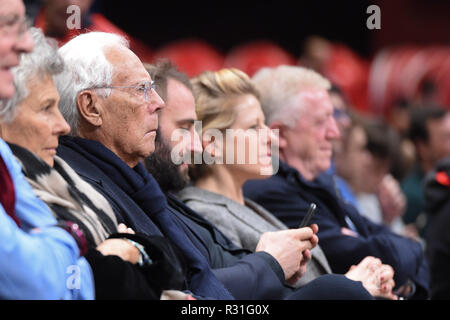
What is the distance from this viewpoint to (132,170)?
254 centimetres

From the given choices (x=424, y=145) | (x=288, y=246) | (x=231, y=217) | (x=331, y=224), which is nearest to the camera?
(x=288, y=246)

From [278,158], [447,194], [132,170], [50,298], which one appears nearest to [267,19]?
[447,194]

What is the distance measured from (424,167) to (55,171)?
14.4 ft

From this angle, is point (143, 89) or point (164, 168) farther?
point (164, 168)

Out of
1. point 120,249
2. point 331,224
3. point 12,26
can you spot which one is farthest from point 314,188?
point 12,26

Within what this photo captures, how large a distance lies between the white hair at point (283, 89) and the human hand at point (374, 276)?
2.79 feet

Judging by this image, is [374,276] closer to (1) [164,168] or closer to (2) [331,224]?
(2) [331,224]

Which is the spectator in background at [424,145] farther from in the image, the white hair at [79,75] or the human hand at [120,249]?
the human hand at [120,249]

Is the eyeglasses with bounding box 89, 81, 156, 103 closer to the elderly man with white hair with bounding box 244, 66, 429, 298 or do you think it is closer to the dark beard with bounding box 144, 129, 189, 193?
the dark beard with bounding box 144, 129, 189, 193

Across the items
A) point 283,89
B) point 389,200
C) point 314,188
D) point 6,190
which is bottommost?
point 389,200

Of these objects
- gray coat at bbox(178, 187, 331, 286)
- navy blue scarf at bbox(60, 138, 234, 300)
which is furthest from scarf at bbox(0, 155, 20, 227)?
gray coat at bbox(178, 187, 331, 286)

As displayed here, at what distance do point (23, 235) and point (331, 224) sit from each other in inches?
78.2

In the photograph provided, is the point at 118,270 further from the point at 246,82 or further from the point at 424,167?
the point at 424,167

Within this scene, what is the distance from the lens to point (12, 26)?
6.45 feet
